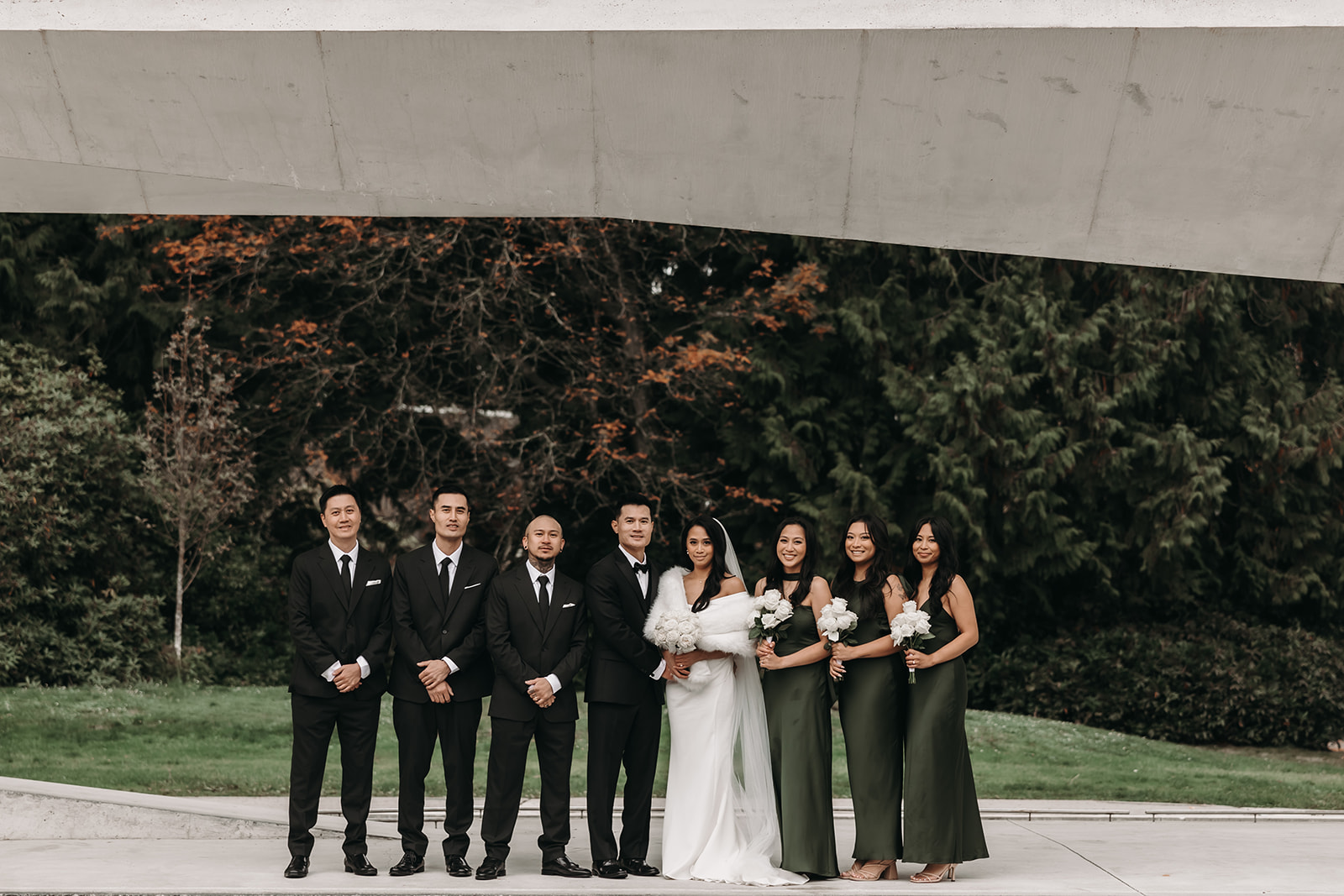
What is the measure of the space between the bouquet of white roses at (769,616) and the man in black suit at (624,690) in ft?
1.70

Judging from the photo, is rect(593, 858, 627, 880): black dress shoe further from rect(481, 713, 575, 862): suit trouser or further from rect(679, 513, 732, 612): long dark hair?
rect(679, 513, 732, 612): long dark hair

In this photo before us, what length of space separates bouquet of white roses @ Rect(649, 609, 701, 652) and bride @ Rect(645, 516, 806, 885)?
0.13 ft

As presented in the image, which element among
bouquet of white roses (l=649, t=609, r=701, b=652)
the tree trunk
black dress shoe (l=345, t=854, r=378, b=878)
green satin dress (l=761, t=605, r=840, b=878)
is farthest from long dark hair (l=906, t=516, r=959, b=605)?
the tree trunk

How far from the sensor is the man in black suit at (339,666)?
702 centimetres

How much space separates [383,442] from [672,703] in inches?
463

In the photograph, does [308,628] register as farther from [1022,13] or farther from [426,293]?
[426,293]

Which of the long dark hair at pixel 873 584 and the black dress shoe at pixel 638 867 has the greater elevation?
the long dark hair at pixel 873 584

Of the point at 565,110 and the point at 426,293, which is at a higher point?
the point at 426,293

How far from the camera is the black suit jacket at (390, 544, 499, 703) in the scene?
23.3ft

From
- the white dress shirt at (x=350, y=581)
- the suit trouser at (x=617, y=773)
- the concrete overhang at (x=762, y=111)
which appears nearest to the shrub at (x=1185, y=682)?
the concrete overhang at (x=762, y=111)

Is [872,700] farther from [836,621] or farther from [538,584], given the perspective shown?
[538,584]

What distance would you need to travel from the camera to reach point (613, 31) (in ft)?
23.9

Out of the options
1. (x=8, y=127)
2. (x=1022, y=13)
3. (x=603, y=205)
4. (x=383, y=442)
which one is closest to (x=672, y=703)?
(x=603, y=205)

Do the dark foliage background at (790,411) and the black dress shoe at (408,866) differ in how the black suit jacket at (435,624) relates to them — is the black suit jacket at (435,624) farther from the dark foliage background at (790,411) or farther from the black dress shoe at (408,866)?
the dark foliage background at (790,411)
